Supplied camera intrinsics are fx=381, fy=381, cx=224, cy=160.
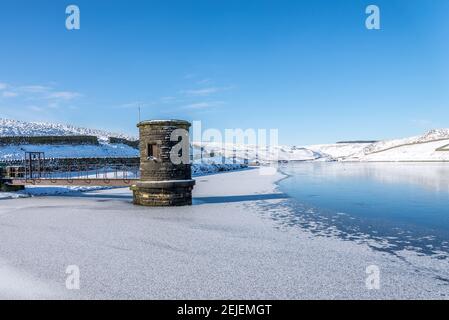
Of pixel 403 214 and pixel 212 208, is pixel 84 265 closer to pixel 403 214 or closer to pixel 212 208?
pixel 212 208

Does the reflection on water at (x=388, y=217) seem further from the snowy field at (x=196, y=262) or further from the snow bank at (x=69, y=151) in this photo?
the snow bank at (x=69, y=151)

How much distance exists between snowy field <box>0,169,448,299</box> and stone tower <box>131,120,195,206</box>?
186 inches

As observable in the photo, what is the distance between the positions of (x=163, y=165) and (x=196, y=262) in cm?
1165

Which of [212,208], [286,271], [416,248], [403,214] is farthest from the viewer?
[212,208]

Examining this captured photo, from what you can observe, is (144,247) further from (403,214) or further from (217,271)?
(403,214)

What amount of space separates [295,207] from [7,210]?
1532 centimetres

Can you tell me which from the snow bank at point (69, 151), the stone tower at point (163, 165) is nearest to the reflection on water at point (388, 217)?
the stone tower at point (163, 165)

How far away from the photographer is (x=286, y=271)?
884 cm

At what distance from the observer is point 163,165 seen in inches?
819

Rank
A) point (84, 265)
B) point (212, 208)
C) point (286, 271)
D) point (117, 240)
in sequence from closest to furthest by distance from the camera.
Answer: point (286, 271)
point (84, 265)
point (117, 240)
point (212, 208)

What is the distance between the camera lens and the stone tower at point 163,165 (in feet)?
68.2

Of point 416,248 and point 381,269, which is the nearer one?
point 381,269
